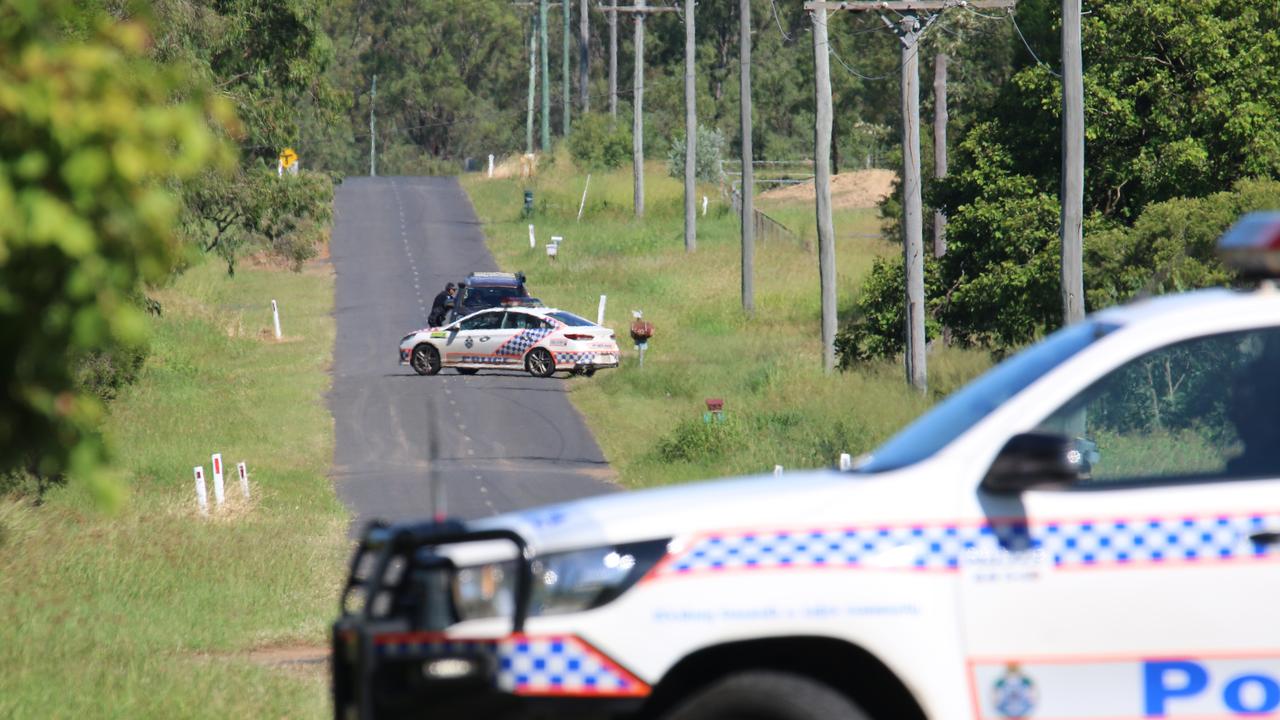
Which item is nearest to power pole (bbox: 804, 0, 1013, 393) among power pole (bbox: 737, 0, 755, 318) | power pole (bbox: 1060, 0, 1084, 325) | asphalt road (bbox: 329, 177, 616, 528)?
asphalt road (bbox: 329, 177, 616, 528)

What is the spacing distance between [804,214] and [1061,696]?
6778cm

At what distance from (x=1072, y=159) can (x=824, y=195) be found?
12.1m

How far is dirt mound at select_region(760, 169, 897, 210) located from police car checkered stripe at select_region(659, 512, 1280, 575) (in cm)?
7480

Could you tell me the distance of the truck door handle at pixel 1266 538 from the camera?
15.6ft

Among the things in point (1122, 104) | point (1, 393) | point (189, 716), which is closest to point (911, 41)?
point (1122, 104)

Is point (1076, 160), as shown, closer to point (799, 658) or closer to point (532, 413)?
point (532, 413)

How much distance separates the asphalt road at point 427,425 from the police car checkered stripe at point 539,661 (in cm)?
54

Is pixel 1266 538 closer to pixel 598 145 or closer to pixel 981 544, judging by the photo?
pixel 981 544

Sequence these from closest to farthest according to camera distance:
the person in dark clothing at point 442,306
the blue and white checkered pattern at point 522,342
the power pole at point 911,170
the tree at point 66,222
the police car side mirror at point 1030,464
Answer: the tree at point 66,222 < the police car side mirror at point 1030,464 < the power pole at point 911,170 < the blue and white checkered pattern at point 522,342 < the person in dark clothing at point 442,306

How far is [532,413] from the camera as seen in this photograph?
3073 centimetres

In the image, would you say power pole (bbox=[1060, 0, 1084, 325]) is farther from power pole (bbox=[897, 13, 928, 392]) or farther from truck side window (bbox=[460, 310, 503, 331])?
truck side window (bbox=[460, 310, 503, 331])

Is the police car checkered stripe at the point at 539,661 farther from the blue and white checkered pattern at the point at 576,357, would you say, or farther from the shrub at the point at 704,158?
the shrub at the point at 704,158

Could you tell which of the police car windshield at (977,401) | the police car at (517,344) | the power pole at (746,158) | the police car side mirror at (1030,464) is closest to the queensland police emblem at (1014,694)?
the police car side mirror at (1030,464)

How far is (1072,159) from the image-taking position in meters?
20.1
